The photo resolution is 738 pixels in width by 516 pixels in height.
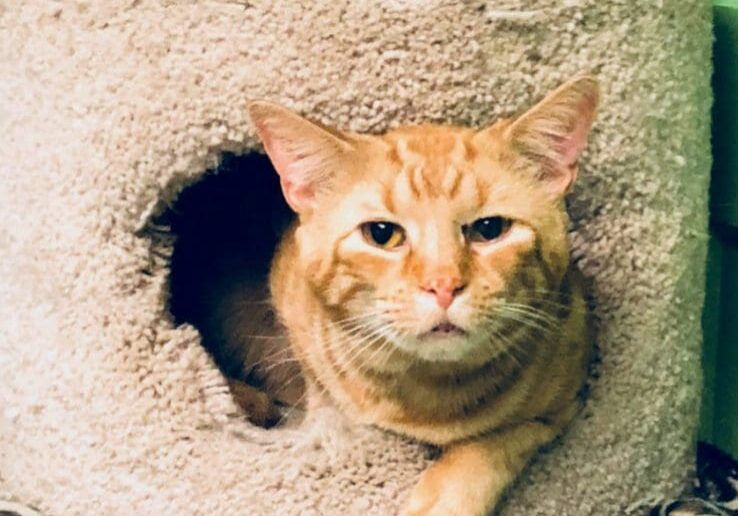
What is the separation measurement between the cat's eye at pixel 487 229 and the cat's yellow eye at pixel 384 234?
→ 8cm

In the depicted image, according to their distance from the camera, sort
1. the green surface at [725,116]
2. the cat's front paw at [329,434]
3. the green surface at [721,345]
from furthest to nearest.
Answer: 1. the green surface at [721,345]
2. the green surface at [725,116]
3. the cat's front paw at [329,434]

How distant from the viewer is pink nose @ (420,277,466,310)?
0.98m

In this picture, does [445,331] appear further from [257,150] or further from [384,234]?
[257,150]

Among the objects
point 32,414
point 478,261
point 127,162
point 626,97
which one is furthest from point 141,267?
point 626,97

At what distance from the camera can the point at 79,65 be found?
1253 mm

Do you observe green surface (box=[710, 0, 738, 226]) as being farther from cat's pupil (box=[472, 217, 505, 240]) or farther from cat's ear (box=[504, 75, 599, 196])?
cat's pupil (box=[472, 217, 505, 240])

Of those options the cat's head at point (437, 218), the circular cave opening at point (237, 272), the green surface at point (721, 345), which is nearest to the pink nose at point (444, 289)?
the cat's head at point (437, 218)

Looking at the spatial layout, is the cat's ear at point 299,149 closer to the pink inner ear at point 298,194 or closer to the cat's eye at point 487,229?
the pink inner ear at point 298,194

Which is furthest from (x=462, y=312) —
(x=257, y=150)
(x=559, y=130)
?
(x=257, y=150)

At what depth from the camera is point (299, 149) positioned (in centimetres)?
110

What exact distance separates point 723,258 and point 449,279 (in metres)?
0.68

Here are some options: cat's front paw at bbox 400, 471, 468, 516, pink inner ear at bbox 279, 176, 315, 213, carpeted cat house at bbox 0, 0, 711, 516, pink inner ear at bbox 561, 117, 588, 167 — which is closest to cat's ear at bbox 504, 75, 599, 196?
pink inner ear at bbox 561, 117, 588, 167

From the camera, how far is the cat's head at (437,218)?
1.02 m

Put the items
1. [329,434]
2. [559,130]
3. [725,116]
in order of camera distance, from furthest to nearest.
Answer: [725,116]
[329,434]
[559,130]
